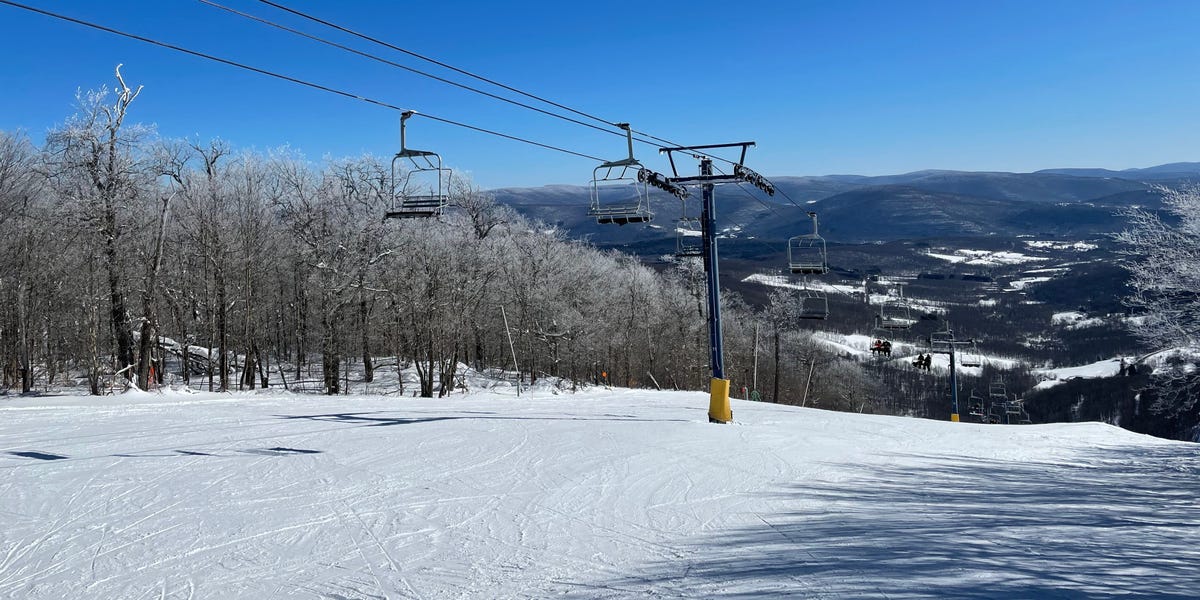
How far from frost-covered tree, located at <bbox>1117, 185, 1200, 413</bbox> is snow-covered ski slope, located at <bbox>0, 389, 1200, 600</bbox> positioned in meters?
8.37

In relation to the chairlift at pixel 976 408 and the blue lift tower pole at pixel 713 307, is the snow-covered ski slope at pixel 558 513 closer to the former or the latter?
the blue lift tower pole at pixel 713 307

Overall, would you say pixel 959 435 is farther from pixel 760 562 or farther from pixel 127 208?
pixel 127 208

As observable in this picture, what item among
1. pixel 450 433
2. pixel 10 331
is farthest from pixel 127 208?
pixel 450 433

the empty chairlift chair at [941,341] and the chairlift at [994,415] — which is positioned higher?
the empty chairlift chair at [941,341]

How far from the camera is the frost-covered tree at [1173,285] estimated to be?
2297 centimetres

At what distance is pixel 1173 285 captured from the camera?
23141 mm

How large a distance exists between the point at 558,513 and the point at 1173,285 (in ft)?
74.0

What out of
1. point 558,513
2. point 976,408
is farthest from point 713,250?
point 976,408

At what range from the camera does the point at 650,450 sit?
13664mm

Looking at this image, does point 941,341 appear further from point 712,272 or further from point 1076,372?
point 1076,372

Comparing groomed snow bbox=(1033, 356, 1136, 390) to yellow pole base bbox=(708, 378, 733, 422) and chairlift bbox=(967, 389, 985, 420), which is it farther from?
yellow pole base bbox=(708, 378, 733, 422)

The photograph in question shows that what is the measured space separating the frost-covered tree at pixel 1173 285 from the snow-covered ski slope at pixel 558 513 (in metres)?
8.37

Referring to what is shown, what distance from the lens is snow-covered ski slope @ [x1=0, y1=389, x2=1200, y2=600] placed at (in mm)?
6570

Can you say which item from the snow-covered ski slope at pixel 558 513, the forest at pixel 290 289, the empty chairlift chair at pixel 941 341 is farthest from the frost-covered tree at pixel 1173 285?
the forest at pixel 290 289
